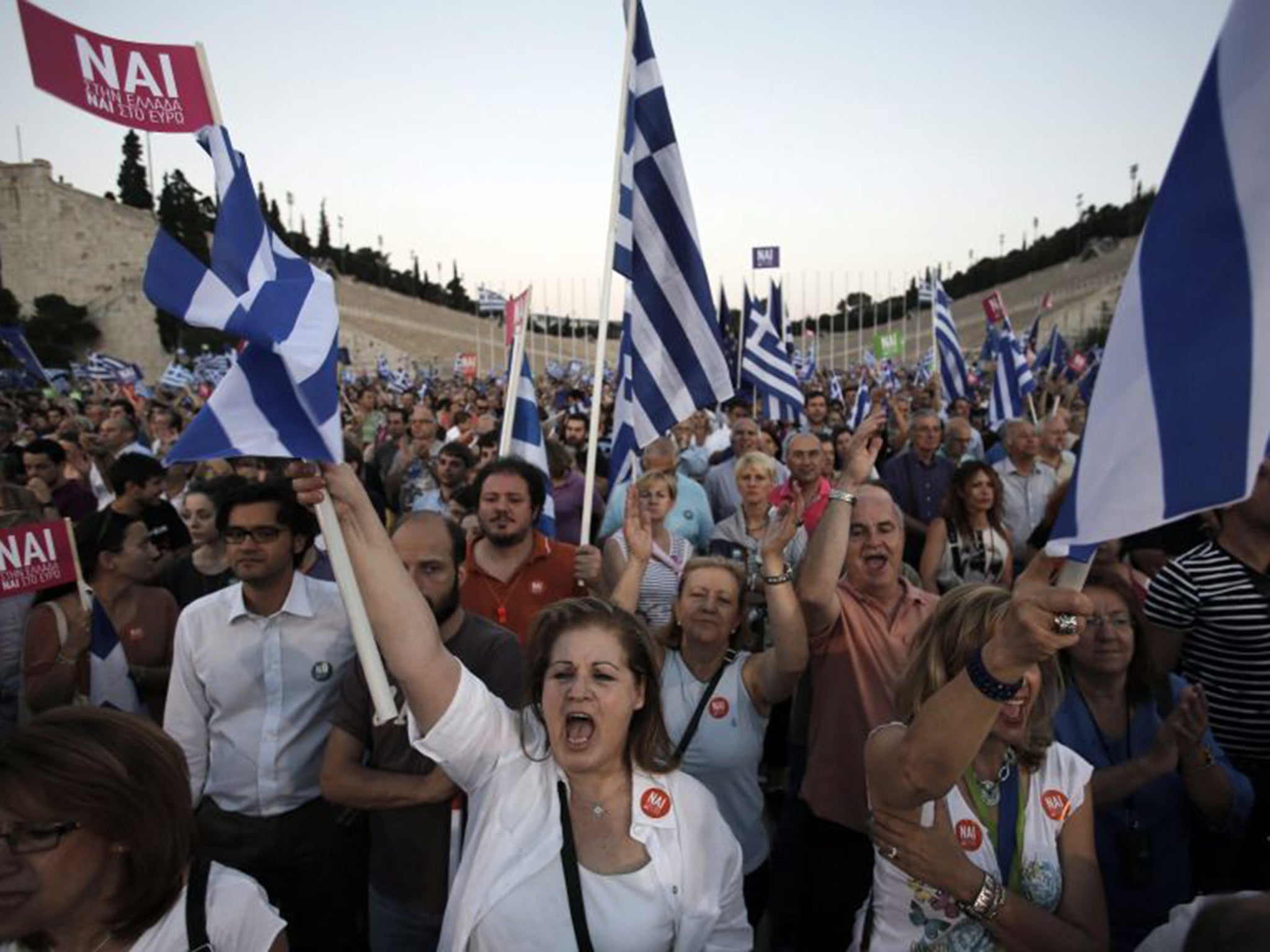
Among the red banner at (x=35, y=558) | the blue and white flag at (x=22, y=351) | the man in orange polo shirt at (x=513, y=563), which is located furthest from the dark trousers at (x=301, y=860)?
the blue and white flag at (x=22, y=351)

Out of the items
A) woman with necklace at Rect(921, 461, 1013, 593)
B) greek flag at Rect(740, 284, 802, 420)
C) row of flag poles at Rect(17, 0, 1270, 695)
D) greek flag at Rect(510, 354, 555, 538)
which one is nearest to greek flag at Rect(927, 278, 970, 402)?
greek flag at Rect(740, 284, 802, 420)

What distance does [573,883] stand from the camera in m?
1.82

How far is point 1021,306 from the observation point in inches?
2469

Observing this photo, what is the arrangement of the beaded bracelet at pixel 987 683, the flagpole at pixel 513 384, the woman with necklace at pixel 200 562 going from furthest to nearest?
the flagpole at pixel 513 384 < the woman with necklace at pixel 200 562 < the beaded bracelet at pixel 987 683

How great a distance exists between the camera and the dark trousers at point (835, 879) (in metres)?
2.95

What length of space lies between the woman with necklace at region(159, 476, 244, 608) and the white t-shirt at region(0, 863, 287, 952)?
8.83 feet

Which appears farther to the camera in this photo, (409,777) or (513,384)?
(513,384)

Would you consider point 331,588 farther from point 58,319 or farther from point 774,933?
point 58,319

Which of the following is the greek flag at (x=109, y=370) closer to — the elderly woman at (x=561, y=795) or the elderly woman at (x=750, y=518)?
the elderly woman at (x=750, y=518)

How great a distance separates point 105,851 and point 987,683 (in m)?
1.63

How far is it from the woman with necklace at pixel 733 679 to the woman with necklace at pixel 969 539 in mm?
2008

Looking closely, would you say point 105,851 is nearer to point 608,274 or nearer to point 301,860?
point 301,860

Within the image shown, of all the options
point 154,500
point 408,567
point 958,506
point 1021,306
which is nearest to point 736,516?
point 958,506

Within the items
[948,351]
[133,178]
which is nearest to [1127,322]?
[948,351]
